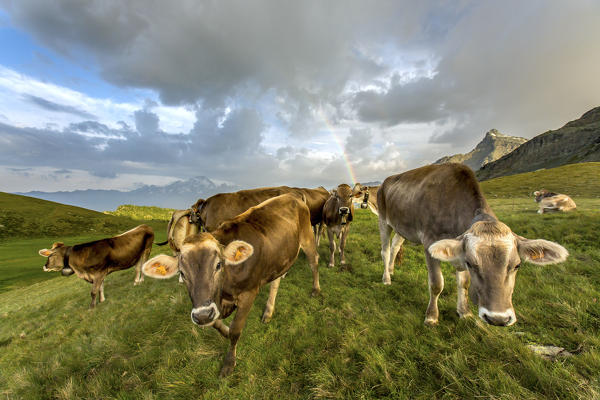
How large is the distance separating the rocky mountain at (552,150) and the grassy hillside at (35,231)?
17174cm

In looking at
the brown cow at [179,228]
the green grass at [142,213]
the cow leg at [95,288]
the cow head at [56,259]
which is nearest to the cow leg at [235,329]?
the brown cow at [179,228]

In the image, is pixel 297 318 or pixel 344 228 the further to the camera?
pixel 344 228

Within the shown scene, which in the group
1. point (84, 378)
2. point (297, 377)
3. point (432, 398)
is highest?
point (432, 398)

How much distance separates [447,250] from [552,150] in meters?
198

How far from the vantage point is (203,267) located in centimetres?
328

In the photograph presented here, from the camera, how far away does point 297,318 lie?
15.2ft

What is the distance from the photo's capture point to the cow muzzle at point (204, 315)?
3020mm

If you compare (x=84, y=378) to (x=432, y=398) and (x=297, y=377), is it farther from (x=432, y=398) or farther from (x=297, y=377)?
(x=432, y=398)

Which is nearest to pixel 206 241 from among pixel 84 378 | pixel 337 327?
pixel 337 327

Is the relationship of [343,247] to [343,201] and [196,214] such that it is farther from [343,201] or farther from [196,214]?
[196,214]

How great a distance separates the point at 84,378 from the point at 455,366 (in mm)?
5823

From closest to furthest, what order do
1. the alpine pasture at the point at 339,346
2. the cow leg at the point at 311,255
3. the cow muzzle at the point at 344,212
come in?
the alpine pasture at the point at 339,346 → the cow leg at the point at 311,255 → the cow muzzle at the point at 344,212

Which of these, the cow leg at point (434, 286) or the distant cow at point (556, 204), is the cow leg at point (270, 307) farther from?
the distant cow at point (556, 204)

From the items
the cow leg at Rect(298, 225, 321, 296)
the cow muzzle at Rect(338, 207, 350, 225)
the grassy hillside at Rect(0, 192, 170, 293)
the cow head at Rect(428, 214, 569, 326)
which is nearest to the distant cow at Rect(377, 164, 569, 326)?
the cow head at Rect(428, 214, 569, 326)
